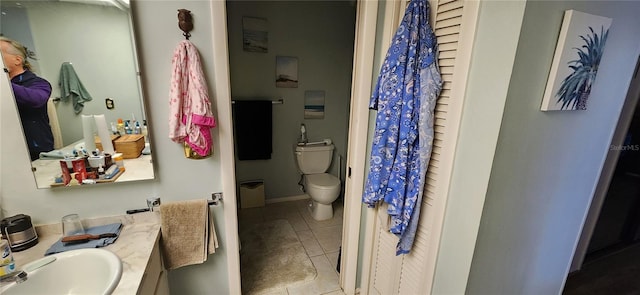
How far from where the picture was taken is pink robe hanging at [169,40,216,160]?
117 cm

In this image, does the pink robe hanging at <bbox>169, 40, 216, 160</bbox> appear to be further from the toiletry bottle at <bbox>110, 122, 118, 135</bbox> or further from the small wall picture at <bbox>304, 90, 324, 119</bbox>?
the small wall picture at <bbox>304, 90, 324, 119</bbox>

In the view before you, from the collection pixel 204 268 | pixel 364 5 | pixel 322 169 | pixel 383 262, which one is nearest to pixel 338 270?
pixel 383 262

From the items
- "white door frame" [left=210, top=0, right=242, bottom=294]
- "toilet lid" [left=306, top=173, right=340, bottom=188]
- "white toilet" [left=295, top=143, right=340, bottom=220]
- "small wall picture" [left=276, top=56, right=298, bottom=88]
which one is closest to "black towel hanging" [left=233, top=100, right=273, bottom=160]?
"small wall picture" [left=276, top=56, right=298, bottom=88]

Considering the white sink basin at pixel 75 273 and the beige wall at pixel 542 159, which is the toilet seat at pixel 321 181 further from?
the white sink basin at pixel 75 273

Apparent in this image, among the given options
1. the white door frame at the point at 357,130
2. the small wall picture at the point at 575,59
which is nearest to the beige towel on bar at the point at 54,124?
the white door frame at the point at 357,130

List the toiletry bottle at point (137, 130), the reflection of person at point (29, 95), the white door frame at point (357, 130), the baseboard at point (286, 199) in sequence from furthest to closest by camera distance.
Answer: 1. the baseboard at point (286, 199)
2. the white door frame at point (357, 130)
3. the toiletry bottle at point (137, 130)
4. the reflection of person at point (29, 95)

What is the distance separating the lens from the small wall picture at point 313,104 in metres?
2.99

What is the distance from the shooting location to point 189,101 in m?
1.20

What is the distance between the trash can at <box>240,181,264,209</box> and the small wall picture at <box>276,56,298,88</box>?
46.5 inches

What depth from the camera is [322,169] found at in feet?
9.99

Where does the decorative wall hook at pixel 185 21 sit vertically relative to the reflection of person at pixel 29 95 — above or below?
above

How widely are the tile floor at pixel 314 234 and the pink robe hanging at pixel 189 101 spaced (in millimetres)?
1318

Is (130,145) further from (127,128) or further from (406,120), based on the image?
(406,120)

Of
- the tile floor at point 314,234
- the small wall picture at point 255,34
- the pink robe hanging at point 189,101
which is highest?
the small wall picture at point 255,34
